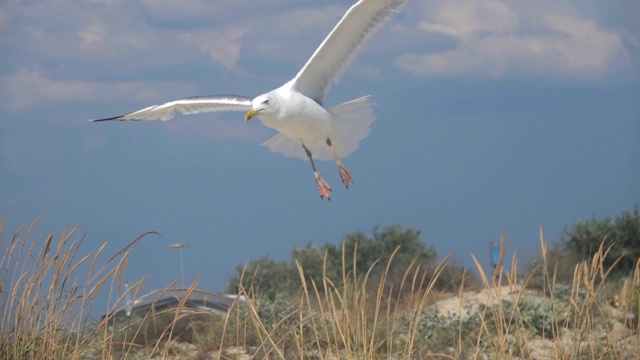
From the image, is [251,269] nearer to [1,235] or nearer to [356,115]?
[356,115]

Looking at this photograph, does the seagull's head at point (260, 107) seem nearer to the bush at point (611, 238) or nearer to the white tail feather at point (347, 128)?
the white tail feather at point (347, 128)

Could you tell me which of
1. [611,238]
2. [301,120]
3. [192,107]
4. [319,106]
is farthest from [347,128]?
[611,238]

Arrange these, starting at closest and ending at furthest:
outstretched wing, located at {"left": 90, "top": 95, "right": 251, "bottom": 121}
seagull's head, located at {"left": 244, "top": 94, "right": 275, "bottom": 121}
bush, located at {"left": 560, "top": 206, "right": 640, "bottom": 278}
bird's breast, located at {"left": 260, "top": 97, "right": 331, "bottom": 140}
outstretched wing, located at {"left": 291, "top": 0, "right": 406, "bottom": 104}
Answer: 1. outstretched wing, located at {"left": 291, "top": 0, "right": 406, "bottom": 104}
2. seagull's head, located at {"left": 244, "top": 94, "right": 275, "bottom": 121}
3. bird's breast, located at {"left": 260, "top": 97, "right": 331, "bottom": 140}
4. outstretched wing, located at {"left": 90, "top": 95, "right": 251, "bottom": 121}
5. bush, located at {"left": 560, "top": 206, "right": 640, "bottom": 278}

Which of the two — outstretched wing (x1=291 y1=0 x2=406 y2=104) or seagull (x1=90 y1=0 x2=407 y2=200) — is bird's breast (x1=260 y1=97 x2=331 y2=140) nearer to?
seagull (x1=90 y1=0 x2=407 y2=200)

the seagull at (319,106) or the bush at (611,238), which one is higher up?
the seagull at (319,106)

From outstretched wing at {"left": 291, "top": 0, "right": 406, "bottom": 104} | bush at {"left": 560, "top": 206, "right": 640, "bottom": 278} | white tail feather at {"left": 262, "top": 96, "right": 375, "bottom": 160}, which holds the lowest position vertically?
bush at {"left": 560, "top": 206, "right": 640, "bottom": 278}

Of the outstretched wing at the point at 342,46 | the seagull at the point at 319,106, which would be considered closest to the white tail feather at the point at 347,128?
the seagull at the point at 319,106

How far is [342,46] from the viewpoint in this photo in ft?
34.4

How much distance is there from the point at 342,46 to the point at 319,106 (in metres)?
0.66

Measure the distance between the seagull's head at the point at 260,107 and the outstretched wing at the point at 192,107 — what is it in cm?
31

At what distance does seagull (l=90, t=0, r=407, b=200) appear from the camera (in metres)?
10.0

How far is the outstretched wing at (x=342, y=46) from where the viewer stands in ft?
32.4

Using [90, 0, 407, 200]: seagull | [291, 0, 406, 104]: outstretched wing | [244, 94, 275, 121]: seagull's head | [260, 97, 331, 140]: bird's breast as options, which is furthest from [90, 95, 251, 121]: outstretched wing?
[291, 0, 406, 104]: outstretched wing

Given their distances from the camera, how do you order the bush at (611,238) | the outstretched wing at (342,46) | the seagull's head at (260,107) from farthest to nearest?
the bush at (611,238)
the seagull's head at (260,107)
the outstretched wing at (342,46)
